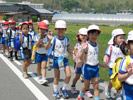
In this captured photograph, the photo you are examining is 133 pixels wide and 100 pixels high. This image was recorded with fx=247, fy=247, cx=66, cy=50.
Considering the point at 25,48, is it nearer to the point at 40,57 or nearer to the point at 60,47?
the point at 40,57

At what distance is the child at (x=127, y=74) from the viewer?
10.7 ft

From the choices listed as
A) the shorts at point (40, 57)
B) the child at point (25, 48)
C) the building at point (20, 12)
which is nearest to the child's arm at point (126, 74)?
the shorts at point (40, 57)

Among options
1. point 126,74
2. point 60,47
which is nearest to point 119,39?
point 60,47

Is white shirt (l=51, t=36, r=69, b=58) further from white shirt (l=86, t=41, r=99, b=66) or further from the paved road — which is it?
the paved road

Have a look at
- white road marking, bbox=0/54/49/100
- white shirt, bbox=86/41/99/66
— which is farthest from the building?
white shirt, bbox=86/41/99/66

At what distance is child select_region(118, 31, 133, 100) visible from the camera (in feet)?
10.7

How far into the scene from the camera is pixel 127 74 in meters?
3.27

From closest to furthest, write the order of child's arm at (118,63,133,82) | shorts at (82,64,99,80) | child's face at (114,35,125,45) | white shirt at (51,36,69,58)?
child's arm at (118,63,133,82)
shorts at (82,64,99,80)
child's face at (114,35,125,45)
white shirt at (51,36,69,58)

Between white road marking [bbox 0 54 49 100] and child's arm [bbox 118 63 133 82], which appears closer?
child's arm [bbox 118 63 133 82]

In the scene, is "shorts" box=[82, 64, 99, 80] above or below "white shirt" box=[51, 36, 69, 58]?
below

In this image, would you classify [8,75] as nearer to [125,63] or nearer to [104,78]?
[104,78]

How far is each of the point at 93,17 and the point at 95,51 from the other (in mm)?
74006

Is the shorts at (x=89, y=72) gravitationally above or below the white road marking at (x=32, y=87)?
above

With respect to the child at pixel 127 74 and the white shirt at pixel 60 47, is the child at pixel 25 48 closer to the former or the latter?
the white shirt at pixel 60 47
